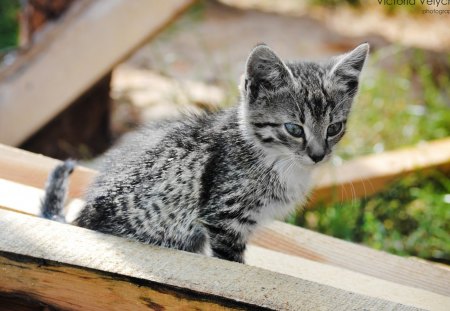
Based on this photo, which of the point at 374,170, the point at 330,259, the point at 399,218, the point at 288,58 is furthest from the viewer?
the point at 288,58

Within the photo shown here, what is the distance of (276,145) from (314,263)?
0.47m

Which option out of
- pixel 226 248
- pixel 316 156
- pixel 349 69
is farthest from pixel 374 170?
pixel 226 248

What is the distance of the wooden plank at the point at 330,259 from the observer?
2551mm

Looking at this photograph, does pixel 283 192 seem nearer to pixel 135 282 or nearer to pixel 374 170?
pixel 135 282

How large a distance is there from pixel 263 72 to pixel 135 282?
98 cm

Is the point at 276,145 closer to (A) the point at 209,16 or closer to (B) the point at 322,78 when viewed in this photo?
(B) the point at 322,78

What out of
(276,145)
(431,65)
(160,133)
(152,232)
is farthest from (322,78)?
(431,65)

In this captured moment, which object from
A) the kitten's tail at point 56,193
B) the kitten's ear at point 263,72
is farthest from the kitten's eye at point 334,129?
the kitten's tail at point 56,193

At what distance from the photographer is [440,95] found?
645 centimetres

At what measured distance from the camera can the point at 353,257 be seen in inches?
112

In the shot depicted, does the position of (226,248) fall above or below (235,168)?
below

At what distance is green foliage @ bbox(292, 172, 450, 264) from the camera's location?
14.5 ft

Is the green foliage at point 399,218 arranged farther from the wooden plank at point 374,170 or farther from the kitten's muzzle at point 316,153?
the kitten's muzzle at point 316,153

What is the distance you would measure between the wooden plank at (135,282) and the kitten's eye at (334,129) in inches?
28.4
